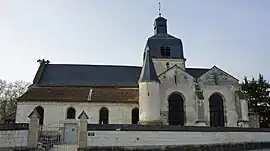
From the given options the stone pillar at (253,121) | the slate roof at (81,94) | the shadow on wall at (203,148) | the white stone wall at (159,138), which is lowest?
the shadow on wall at (203,148)

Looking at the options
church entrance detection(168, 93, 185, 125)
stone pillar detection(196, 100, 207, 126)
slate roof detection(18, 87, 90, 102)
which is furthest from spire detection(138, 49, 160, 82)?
slate roof detection(18, 87, 90, 102)

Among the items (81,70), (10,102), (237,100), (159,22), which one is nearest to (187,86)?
(237,100)

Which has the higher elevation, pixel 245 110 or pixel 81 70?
pixel 81 70

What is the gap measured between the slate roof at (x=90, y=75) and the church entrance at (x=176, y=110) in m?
5.34

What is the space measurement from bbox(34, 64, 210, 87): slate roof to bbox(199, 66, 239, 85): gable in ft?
11.1

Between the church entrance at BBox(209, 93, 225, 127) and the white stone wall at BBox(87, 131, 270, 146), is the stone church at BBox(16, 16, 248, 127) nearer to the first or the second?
the church entrance at BBox(209, 93, 225, 127)

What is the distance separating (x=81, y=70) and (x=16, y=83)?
1955 cm

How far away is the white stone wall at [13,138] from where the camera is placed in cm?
1984

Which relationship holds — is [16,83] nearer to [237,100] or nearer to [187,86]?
[187,86]

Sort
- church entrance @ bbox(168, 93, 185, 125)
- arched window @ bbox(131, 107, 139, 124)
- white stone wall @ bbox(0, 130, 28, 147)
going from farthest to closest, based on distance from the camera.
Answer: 1. arched window @ bbox(131, 107, 139, 124)
2. church entrance @ bbox(168, 93, 185, 125)
3. white stone wall @ bbox(0, 130, 28, 147)

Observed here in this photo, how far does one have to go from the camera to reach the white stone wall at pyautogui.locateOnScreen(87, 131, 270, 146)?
20469mm

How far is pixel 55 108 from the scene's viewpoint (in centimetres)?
2988

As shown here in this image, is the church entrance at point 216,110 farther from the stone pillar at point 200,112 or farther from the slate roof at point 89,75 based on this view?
the slate roof at point 89,75

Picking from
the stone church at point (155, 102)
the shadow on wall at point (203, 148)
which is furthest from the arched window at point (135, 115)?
the shadow on wall at point (203, 148)
